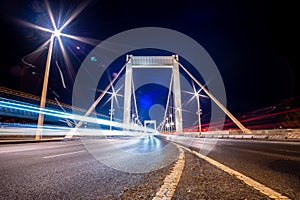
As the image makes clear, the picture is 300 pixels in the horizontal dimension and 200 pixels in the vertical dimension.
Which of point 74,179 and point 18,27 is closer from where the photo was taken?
point 74,179

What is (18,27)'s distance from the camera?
2033 cm

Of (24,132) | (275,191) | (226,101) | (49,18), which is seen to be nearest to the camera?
(275,191)

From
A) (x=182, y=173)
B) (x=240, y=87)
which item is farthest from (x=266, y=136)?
(x=240, y=87)

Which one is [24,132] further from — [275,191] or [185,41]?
[185,41]

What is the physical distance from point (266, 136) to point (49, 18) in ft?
62.8

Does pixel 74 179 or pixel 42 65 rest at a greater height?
pixel 42 65

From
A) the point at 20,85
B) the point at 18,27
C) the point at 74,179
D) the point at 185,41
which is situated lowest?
the point at 74,179

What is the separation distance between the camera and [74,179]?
8.20 feet

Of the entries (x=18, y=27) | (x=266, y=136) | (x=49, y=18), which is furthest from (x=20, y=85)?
(x=266, y=136)

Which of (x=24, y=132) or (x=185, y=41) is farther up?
(x=185, y=41)

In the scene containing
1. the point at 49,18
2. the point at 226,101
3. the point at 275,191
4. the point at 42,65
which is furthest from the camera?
the point at 226,101

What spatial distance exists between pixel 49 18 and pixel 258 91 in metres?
56.9

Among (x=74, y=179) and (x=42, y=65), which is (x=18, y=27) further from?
(x=74, y=179)

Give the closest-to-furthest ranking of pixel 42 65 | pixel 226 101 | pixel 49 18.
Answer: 1. pixel 49 18
2. pixel 42 65
3. pixel 226 101
